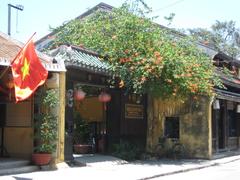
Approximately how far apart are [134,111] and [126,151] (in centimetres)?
259

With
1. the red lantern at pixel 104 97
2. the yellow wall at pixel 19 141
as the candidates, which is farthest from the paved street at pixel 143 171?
the red lantern at pixel 104 97

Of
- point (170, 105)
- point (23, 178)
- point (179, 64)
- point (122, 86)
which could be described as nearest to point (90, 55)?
point (122, 86)

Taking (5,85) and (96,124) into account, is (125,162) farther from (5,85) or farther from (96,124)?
(5,85)

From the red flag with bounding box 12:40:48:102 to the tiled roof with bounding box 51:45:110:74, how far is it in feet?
11.9

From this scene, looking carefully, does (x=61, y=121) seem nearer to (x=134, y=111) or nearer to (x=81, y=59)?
(x=81, y=59)

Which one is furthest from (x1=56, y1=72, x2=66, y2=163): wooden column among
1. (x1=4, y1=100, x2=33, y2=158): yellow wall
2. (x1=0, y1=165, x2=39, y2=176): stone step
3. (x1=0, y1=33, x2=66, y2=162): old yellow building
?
(x1=0, y1=165, x2=39, y2=176): stone step

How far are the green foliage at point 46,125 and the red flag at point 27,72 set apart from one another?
9.09ft

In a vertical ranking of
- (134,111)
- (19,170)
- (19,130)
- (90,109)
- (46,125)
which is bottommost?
(19,170)

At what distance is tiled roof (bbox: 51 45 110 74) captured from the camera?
58.5ft

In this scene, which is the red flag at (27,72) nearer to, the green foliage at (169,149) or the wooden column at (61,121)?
the wooden column at (61,121)

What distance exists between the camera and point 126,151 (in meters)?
20.7

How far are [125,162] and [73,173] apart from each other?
411cm

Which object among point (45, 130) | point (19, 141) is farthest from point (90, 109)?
point (45, 130)

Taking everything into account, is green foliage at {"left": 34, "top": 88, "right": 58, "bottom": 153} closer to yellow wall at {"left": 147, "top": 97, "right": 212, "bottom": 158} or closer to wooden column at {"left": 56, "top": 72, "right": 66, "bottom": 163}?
wooden column at {"left": 56, "top": 72, "right": 66, "bottom": 163}
